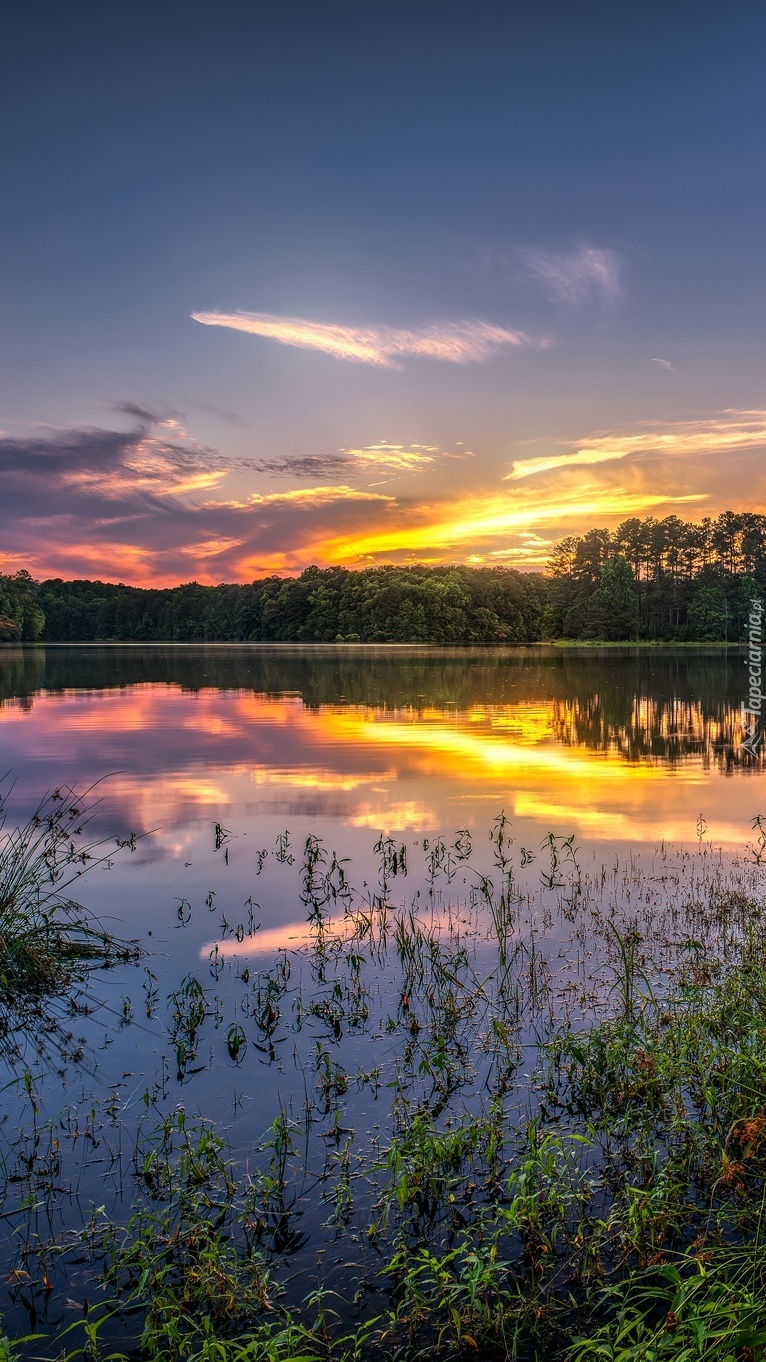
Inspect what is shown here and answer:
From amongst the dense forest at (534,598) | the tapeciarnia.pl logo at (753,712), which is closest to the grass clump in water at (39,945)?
the tapeciarnia.pl logo at (753,712)

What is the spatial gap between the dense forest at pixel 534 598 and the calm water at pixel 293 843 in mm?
101835

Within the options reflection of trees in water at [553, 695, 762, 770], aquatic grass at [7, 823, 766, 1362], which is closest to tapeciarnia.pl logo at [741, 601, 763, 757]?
reflection of trees in water at [553, 695, 762, 770]

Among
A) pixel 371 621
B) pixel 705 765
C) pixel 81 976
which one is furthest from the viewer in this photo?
pixel 371 621

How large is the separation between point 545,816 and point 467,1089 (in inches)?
376

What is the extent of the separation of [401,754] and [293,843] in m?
10.3

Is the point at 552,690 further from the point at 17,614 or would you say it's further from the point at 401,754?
the point at 17,614

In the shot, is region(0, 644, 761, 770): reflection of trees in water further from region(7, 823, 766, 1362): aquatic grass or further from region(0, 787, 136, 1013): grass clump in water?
region(0, 787, 136, 1013): grass clump in water

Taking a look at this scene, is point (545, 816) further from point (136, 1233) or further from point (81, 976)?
point (136, 1233)

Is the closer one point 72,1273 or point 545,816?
point 72,1273

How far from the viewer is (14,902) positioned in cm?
852

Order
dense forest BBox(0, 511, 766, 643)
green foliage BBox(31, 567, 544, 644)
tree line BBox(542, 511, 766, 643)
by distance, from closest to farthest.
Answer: tree line BBox(542, 511, 766, 643)
dense forest BBox(0, 511, 766, 643)
green foliage BBox(31, 567, 544, 644)

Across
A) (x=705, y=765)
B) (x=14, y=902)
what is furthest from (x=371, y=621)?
(x=14, y=902)

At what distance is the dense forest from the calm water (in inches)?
4009

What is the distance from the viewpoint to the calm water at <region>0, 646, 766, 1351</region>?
6.00 m
